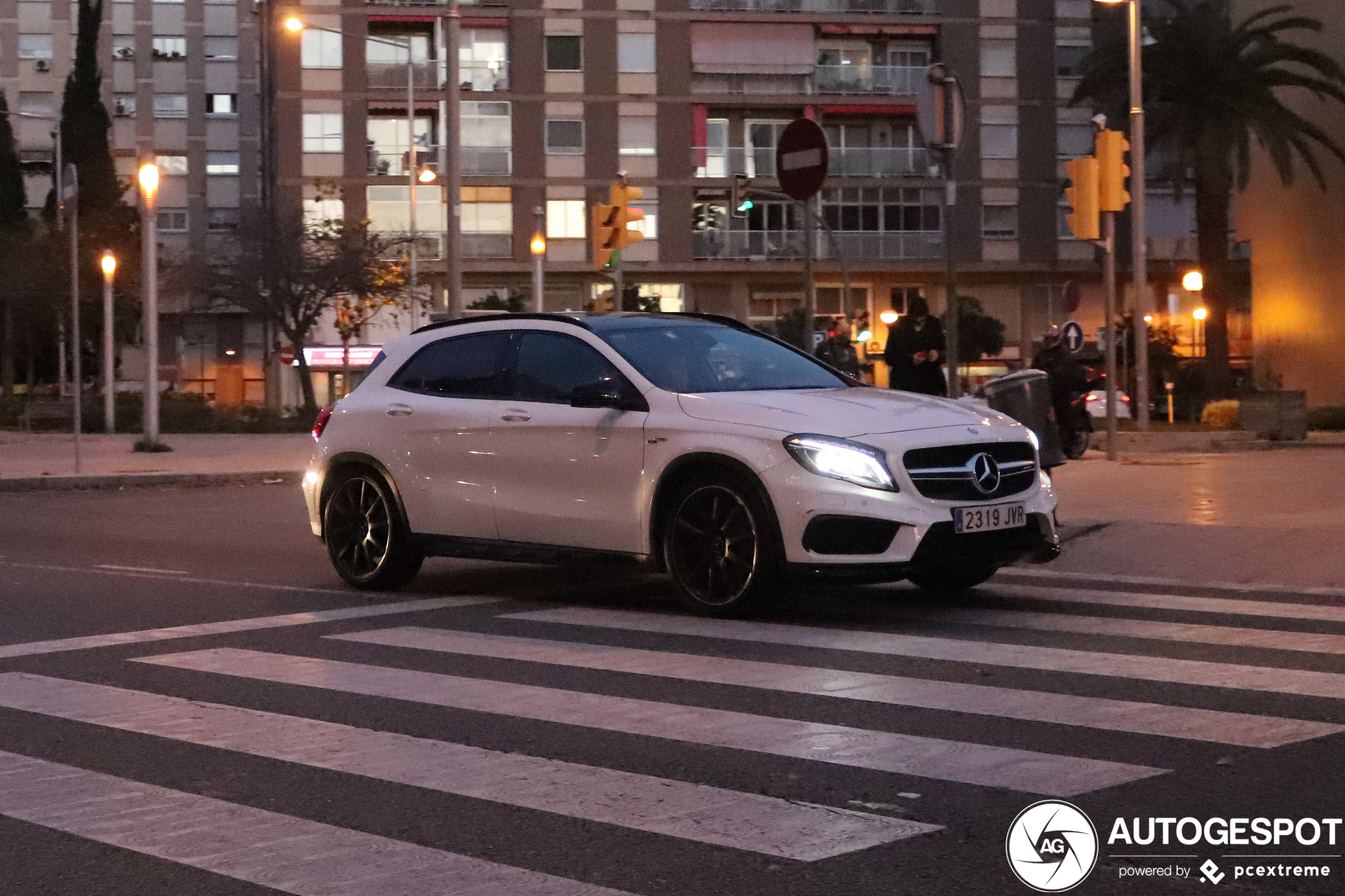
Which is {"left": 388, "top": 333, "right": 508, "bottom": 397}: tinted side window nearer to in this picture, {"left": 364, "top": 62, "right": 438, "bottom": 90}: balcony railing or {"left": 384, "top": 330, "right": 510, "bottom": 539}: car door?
{"left": 384, "top": 330, "right": 510, "bottom": 539}: car door

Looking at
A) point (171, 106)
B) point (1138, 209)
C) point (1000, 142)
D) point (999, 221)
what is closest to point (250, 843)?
point (1138, 209)

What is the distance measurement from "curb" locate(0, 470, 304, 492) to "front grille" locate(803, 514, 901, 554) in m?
15.2

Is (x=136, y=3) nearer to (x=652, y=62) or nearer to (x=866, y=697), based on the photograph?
Result: (x=652, y=62)

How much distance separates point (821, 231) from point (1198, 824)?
200 ft

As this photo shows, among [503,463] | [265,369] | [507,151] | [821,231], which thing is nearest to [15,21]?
[265,369]

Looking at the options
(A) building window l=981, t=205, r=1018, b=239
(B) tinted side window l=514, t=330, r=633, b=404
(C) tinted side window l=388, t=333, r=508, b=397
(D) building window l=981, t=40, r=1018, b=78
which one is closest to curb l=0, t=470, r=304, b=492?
(C) tinted side window l=388, t=333, r=508, b=397

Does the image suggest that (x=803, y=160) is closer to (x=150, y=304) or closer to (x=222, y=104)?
(x=150, y=304)

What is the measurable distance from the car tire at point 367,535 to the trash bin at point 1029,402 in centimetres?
391

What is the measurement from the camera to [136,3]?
270 feet

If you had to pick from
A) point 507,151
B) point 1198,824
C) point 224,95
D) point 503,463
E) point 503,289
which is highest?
point 224,95

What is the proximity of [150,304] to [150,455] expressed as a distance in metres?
2.73

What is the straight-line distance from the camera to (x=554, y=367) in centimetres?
1038

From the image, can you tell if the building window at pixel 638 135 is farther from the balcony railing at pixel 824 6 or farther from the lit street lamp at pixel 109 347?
the lit street lamp at pixel 109 347

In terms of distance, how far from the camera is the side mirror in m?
9.77
